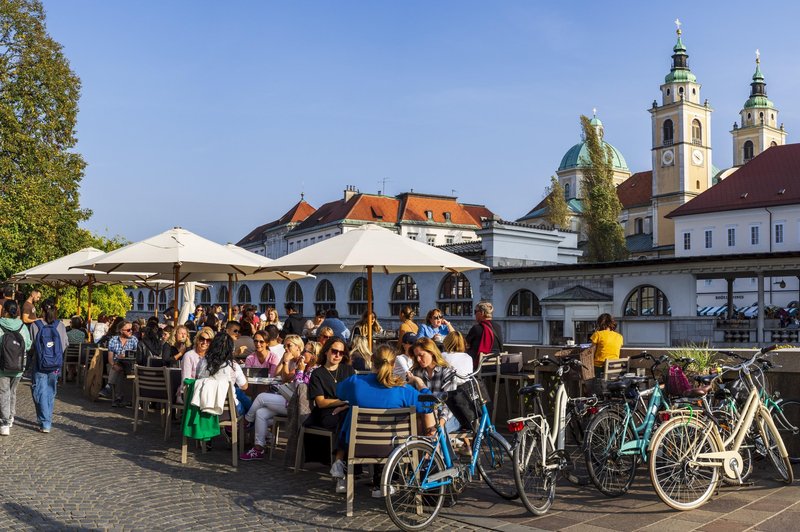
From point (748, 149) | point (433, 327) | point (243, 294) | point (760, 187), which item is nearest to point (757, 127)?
point (748, 149)

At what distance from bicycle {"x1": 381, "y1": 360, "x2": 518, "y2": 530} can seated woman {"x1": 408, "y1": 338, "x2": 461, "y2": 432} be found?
2.49ft

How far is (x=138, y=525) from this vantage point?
254 inches

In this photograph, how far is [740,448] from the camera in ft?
24.6

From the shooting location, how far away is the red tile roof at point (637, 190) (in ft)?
324

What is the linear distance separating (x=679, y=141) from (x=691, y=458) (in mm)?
91959

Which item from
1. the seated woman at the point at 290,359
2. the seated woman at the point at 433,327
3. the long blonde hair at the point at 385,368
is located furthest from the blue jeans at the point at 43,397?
the long blonde hair at the point at 385,368

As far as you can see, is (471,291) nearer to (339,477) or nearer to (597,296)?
(597,296)

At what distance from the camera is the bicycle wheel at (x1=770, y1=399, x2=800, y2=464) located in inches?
330

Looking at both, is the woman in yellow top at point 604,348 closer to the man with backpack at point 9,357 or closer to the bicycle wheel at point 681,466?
the bicycle wheel at point 681,466

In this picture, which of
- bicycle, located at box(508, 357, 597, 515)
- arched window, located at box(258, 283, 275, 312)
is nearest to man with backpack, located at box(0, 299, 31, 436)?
bicycle, located at box(508, 357, 597, 515)

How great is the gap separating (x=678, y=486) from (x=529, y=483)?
125cm

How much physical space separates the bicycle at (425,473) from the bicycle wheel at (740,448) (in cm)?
194

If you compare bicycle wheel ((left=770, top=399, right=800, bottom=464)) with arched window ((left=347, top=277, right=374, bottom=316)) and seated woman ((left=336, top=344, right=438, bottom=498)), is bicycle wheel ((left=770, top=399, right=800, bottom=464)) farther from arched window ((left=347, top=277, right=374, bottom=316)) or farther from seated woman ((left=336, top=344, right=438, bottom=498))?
arched window ((left=347, top=277, right=374, bottom=316))

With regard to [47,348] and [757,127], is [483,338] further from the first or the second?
[757,127]
